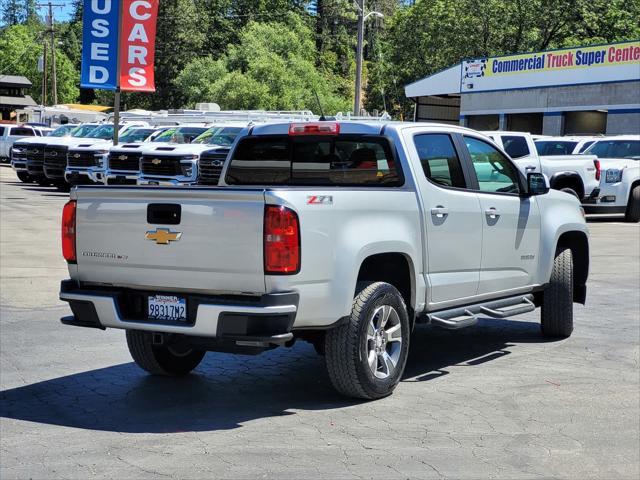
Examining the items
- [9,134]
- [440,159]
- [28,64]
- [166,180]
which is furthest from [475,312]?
[28,64]

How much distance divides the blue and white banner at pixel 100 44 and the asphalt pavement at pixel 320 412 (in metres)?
10.9

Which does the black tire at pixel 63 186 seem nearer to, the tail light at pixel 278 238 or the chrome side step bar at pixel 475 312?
the chrome side step bar at pixel 475 312

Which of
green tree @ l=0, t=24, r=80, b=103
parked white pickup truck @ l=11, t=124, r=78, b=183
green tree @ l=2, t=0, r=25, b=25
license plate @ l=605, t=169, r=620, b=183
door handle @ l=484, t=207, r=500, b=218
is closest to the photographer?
door handle @ l=484, t=207, r=500, b=218

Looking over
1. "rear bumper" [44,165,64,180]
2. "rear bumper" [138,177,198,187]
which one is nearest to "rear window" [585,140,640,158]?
"rear bumper" [138,177,198,187]

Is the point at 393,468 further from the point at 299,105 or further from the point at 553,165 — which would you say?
the point at 299,105

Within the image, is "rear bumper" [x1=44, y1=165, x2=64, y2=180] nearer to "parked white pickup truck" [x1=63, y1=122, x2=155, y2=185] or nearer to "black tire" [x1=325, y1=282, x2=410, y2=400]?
"parked white pickup truck" [x1=63, y1=122, x2=155, y2=185]

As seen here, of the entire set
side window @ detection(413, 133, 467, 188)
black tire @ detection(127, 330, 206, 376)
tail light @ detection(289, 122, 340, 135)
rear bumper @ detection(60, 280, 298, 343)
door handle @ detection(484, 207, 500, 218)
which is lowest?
black tire @ detection(127, 330, 206, 376)

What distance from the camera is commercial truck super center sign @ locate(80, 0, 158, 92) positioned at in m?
19.9

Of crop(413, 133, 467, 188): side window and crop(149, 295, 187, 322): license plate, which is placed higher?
crop(413, 133, 467, 188): side window

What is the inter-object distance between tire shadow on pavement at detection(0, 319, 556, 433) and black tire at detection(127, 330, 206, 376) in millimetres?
93

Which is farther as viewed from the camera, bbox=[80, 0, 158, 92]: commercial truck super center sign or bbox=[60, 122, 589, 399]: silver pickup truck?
bbox=[80, 0, 158, 92]: commercial truck super center sign

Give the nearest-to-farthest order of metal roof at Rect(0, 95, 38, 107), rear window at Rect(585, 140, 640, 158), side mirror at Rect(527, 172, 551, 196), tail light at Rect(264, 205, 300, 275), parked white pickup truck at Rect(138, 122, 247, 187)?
tail light at Rect(264, 205, 300, 275) → side mirror at Rect(527, 172, 551, 196) → parked white pickup truck at Rect(138, 122, 247, 187) → rear window at Rect(585, 140, 640, 158) → metal roof at Rect(0, 95, 38, 107)

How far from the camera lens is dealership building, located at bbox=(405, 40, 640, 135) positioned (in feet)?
125

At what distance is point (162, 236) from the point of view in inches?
248
